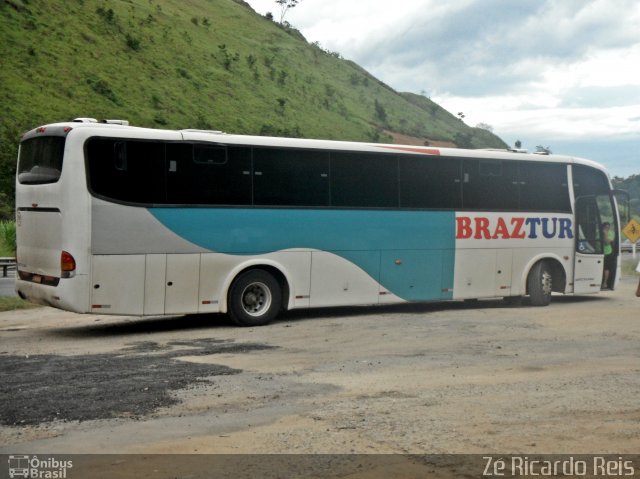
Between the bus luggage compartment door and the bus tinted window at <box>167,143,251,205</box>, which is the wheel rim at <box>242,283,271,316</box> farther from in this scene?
the bus luggage compartment door

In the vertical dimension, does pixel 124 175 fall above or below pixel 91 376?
above

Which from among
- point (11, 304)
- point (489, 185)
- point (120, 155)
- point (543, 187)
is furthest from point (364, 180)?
point (11, 304)

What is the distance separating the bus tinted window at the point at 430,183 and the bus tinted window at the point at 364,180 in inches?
9.7

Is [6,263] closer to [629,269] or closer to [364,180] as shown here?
[364,180]

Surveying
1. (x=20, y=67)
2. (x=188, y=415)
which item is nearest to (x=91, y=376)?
(x=188, y=415)

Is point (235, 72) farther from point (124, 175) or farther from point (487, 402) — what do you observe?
point (487, 402)

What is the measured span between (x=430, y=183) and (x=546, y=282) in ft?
12.7

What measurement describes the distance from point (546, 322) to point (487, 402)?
8223mm

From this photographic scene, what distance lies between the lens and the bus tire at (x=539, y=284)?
20.9 m

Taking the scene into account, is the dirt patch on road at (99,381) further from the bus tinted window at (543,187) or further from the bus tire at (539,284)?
the bus tinted window at (543,187)

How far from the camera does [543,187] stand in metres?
21.1

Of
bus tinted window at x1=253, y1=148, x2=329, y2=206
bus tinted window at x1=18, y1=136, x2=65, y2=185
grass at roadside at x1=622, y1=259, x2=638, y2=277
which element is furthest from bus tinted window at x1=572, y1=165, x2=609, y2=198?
grass at roadside at x1=622, y1=259, x2=638, y2=277

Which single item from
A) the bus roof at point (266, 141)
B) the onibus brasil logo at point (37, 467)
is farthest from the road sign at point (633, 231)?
the onibus brasil logo at point (37, 467)

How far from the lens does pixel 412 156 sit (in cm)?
1911
